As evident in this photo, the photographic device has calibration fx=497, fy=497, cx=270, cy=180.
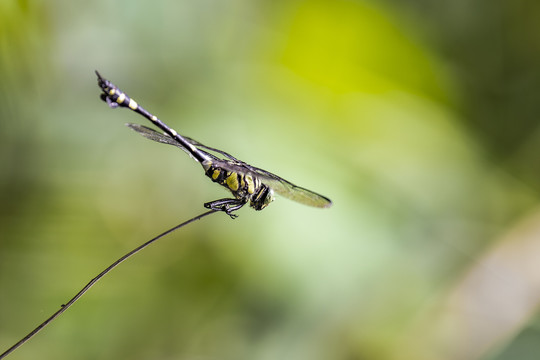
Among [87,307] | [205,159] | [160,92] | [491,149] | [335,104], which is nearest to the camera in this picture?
[205,159]

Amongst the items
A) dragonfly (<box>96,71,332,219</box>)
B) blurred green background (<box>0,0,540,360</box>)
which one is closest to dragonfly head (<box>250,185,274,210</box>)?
dragonfly (<box>96,71,332,219</box>)

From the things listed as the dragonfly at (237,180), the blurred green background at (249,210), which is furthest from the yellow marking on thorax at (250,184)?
the blurred green background at (249,210)

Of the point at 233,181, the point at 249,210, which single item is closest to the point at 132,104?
the point at 233,181

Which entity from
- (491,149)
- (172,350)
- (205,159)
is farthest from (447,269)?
(205,159)

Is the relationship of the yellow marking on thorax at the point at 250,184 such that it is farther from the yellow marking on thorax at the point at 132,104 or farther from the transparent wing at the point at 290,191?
the yellow marking on thorax at the point at 132,104

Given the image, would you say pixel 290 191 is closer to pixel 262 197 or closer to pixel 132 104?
pixel 262 197

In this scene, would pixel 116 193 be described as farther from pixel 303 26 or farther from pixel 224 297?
pixel 303 26
